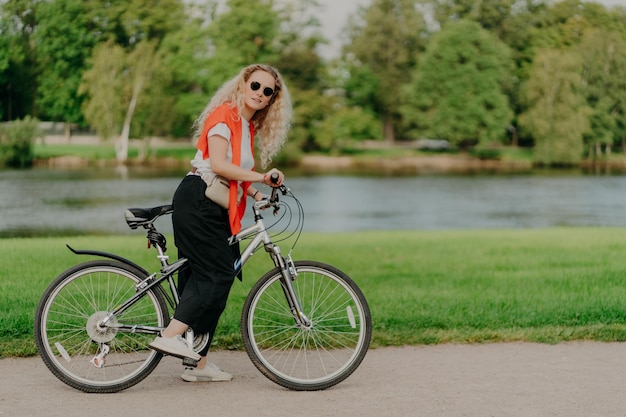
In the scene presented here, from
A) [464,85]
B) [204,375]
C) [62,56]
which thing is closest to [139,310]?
[204,375]

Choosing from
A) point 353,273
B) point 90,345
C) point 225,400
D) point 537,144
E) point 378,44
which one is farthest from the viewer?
point 378,44

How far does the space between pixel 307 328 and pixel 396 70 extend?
228 feet

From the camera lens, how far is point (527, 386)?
491 centimetres

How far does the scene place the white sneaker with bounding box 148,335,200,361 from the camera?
15.4 ft

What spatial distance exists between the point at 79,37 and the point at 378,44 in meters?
32.4

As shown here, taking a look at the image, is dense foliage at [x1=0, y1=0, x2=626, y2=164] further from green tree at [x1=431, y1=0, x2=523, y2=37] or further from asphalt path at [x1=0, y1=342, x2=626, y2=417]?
asphalt path at [x1=0, y1=342, x2=626, y2=417]

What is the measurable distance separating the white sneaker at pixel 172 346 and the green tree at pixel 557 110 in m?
62.5

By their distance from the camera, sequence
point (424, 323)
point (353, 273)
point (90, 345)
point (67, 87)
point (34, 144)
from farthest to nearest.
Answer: point (67, 87) → point (34, 144) → point (353, 273) → point (424, 323) → point (90, 345)

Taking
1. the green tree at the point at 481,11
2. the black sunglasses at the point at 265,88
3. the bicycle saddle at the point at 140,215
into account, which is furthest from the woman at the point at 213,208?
the green tree at the point at 481,11

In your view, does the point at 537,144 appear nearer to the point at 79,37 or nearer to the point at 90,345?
the point at 79,37

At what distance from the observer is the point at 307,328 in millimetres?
5027

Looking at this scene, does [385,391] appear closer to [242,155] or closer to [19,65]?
[242,155]

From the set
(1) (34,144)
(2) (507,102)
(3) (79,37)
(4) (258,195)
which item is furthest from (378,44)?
(4) (258,195)

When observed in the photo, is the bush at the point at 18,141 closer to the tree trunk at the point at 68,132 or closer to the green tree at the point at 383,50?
the tree trunk at the point at 68,132
